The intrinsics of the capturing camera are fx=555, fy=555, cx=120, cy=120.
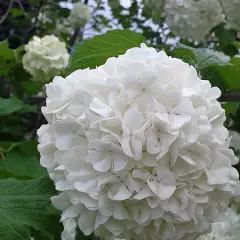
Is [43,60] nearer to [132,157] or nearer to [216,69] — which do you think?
[216,69]

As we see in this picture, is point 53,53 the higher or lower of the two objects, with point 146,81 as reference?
lower

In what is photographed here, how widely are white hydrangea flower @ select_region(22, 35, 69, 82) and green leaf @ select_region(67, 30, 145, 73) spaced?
107cm

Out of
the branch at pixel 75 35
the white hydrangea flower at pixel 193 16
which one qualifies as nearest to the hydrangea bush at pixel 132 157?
the white hydrangea flower at pixel 193 16

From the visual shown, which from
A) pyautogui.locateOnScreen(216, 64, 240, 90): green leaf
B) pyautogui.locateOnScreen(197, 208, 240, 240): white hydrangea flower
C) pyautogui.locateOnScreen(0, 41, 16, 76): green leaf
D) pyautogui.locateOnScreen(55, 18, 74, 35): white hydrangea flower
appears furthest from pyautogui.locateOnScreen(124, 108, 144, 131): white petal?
pyautogui.locateOnScreen(55, 18, 74, 35): white hydrangea flower

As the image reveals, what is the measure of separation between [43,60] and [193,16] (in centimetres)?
58

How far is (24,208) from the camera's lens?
0.85 meters

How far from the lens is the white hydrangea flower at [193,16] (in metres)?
1.82

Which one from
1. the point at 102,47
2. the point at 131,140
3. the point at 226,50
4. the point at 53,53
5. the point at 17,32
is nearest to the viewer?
the point at 131,140

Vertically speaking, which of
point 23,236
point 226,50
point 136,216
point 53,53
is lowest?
point 53,53

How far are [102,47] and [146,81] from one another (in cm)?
25

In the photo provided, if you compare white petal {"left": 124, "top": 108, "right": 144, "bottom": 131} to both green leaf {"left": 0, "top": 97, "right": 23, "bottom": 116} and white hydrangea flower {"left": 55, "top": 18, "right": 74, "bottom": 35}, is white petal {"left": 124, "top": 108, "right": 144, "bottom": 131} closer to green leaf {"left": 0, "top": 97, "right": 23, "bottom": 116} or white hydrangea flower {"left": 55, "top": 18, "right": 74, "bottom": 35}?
green leaf {"left": 0, "top": 97, "right": 23, "bottom": 116}

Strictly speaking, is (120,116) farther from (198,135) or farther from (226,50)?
(226,50)

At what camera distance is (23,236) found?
0.80 m

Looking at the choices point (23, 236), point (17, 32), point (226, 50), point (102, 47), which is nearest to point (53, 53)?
point (226, 50)
